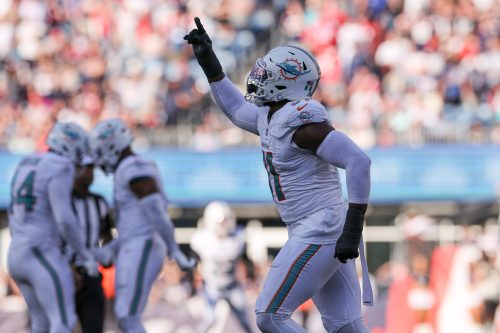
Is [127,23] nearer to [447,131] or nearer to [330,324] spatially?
[447,131]

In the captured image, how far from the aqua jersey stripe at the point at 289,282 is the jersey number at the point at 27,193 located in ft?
8.04

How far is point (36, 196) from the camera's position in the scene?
25.7ft

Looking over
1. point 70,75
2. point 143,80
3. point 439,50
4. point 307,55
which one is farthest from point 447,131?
point 307,55

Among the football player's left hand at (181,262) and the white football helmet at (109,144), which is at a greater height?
the white football helmet at (109,144)

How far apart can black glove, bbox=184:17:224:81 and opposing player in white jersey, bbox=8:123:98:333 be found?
5.12 ft

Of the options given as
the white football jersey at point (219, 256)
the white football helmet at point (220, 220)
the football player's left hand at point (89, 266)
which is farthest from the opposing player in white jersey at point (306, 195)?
the white football helmet at point (220, 220)

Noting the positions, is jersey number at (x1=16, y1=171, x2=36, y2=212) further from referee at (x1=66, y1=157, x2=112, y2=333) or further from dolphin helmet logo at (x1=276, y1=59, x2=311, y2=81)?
dolphin helmet logo at (x1=276, y1=59, x2=311, y2=81)

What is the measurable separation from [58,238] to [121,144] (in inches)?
33.9

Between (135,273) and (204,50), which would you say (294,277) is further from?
(135,273)

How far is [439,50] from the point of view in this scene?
1838cm

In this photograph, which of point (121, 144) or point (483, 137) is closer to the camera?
point (121, 144)

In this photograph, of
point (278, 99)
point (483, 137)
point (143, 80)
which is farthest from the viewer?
point (143, 80)

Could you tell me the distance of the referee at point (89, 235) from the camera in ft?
27.2

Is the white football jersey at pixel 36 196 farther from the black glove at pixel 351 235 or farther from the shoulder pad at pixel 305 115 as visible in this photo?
the black glove at pixel 351 235
